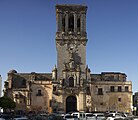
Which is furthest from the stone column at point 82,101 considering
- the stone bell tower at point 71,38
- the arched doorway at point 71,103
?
the stone bell tower at point 71,38

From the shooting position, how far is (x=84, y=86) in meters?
80.1

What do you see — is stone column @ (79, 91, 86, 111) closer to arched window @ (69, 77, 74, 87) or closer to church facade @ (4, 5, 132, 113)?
church facade @ (4, 5, 132, 113)

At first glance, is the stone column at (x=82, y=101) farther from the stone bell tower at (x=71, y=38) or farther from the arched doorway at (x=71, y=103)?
the stone bell tower at (x=71, y=38)

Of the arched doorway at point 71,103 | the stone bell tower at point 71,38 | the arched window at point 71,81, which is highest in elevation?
the stone bell tower at point 71,38

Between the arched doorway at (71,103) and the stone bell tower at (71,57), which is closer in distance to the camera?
the stone bell tower at (71,57)

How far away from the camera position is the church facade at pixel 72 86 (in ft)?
262

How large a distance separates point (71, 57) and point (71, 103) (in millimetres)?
10943

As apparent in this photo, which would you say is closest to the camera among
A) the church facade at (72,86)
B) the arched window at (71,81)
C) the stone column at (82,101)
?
the stone column at (82,101)

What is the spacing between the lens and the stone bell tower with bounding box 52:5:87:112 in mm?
79750

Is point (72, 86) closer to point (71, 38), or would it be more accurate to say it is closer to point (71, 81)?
point (71, 81)

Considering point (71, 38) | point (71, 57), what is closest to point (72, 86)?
point (71, 57)

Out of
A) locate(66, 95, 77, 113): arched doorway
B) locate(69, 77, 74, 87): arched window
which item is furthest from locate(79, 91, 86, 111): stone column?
locate(69, 77, 74, 87): arched window

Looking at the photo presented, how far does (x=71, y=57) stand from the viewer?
80562mm

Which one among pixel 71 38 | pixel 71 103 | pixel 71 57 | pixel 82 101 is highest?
pixel 71 38
